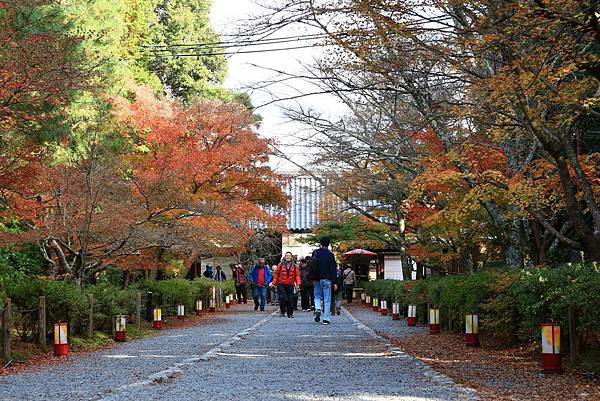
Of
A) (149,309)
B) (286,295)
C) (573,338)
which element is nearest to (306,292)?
(286,295)

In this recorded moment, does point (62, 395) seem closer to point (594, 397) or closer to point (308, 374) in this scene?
point (308, 374)

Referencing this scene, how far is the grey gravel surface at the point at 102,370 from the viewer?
730cm

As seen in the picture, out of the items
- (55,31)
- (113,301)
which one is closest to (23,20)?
(55,31)

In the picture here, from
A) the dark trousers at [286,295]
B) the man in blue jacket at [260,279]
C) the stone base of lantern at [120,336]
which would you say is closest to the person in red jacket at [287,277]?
the dark trousers at [286,295]

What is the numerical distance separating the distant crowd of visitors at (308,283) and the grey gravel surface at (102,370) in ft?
8.31

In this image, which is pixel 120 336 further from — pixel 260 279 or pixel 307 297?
pixel 307 297

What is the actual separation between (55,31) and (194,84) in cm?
2668

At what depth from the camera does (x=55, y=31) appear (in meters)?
13.0

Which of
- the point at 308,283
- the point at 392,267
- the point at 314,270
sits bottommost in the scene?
the point at 308,283

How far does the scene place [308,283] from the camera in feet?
81.3

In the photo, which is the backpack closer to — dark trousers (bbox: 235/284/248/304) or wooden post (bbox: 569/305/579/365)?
wooden post (bbox: 569/305/579/365)

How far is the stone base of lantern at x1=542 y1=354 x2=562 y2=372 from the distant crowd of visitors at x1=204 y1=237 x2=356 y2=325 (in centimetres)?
733

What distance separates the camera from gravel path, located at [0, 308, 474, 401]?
6824 mm

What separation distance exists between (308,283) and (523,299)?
15395 millimetres
